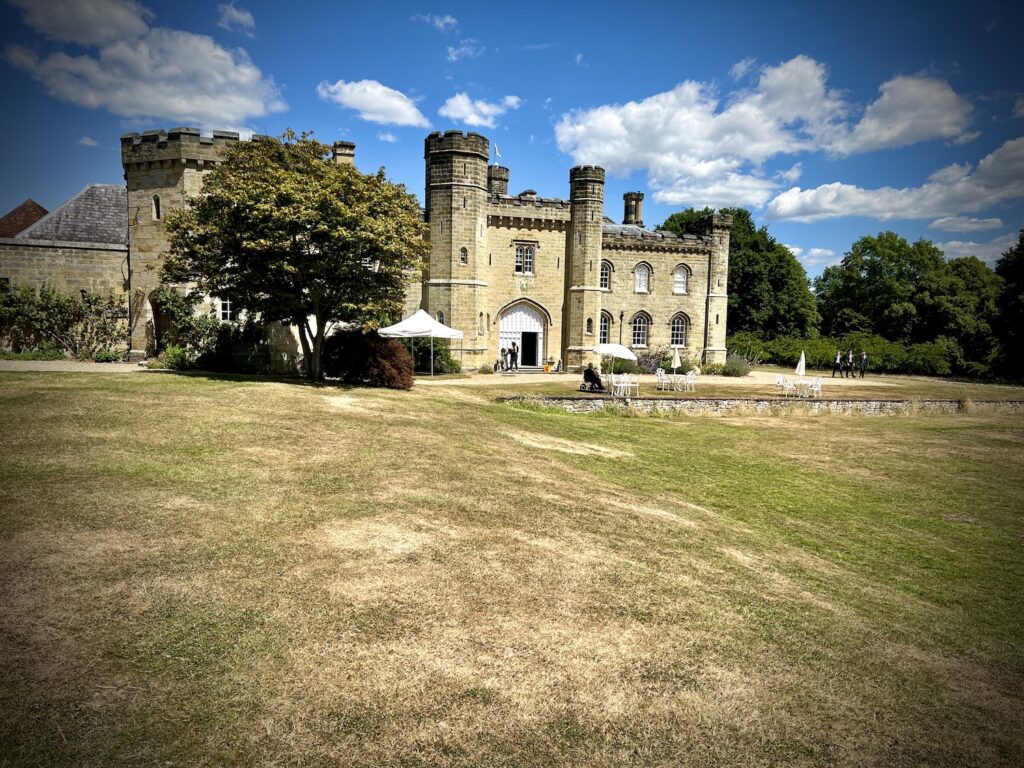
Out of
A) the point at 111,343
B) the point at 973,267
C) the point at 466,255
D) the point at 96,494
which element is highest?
the point at 973,267

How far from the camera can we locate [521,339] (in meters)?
34.2

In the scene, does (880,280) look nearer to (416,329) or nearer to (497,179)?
(497,179)

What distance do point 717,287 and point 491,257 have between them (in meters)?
16.0

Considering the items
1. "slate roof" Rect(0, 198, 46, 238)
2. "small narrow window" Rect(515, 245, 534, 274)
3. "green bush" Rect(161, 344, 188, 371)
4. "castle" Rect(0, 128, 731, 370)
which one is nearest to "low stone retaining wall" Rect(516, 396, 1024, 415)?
"green bush" Rect(161, 344, 188, 371)

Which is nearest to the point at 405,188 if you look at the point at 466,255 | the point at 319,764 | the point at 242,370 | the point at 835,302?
the point at 242,370

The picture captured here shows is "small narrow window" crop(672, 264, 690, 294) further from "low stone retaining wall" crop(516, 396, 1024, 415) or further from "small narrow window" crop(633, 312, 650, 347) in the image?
"low stone retaining wall" crop(516, 396, 1024, 415)

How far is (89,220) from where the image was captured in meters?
25.2

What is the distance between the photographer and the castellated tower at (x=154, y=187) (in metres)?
22.5

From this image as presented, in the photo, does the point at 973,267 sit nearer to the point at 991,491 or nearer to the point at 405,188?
the point at 991,491

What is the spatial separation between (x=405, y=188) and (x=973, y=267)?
53.4 m

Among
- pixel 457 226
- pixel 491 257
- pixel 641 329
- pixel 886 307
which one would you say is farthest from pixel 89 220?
pixel 886 307

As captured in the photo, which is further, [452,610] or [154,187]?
[154,187]

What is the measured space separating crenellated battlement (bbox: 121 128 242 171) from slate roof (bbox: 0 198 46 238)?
18351 millimetres

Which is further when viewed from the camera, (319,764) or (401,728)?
(401,728)
